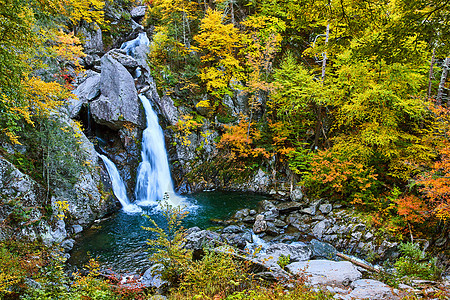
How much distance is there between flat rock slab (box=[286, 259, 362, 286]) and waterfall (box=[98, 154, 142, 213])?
28.4 feet

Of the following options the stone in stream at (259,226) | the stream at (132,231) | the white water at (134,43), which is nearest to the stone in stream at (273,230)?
the stone in stream at (259,226)

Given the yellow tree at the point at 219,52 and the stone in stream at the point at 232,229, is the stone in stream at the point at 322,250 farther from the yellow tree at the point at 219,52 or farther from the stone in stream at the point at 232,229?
the yellow tree at the point at 219,52

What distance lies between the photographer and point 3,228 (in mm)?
5879

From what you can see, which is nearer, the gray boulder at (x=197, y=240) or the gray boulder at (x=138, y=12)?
the gray boulder at (x=197, y=240)

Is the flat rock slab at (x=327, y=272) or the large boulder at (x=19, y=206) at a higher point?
the large boulder at (x=19, y=206)

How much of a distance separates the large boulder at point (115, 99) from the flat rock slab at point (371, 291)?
1276 cm

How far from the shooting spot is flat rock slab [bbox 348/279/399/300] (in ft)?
11.5

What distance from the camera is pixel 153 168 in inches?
537

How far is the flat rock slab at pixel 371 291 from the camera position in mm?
3492

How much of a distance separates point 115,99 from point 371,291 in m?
13.6

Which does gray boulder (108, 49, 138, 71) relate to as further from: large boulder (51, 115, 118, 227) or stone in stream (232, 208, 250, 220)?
stone in stream (232, 208, 250, 220)

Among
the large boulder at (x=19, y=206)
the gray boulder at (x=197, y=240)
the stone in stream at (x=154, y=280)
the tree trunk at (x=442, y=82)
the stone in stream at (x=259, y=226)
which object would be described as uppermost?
the tree trunk at (x=442, y=82)

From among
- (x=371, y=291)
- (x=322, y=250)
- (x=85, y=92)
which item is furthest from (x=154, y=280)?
(x=85, y=92)

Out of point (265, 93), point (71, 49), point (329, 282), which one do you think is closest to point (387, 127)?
point (329, 282)
